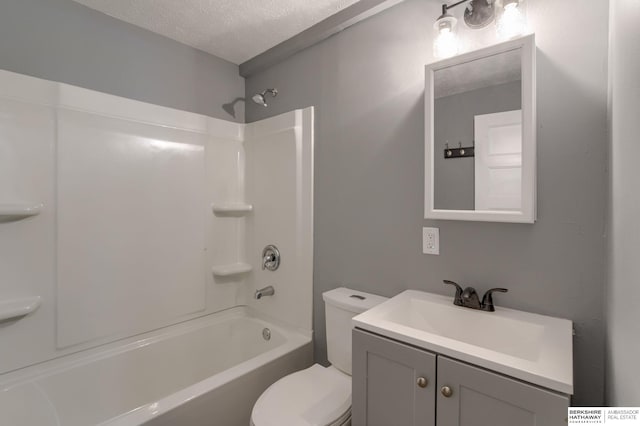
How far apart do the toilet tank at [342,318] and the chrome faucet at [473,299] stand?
1.38 ft

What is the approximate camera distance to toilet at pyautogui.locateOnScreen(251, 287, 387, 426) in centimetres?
126

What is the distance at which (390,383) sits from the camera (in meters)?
1.08

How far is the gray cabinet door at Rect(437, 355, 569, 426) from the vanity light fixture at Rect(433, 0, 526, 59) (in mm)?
1259

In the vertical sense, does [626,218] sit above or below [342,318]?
above

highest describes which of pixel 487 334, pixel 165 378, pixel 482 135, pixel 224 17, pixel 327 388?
pixel 224 17

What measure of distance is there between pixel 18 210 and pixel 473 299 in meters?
2.12

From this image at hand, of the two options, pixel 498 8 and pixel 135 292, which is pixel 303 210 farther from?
pixel 498 8

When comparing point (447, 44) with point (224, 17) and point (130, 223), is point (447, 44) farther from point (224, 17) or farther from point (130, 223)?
point (130, 223)

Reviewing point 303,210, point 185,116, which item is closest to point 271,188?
point 303,210

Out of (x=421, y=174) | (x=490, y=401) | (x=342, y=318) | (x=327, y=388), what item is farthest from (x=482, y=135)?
(x=327, y=388)

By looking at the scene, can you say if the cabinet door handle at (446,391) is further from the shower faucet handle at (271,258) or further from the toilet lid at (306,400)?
the shower faucet handle at (271,258)

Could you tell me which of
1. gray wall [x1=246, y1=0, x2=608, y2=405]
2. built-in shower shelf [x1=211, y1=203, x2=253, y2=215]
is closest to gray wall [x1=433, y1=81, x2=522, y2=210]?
gray wall [x1=246, y1=0, x2=608, y2=405]

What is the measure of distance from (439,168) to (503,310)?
66 centimetres

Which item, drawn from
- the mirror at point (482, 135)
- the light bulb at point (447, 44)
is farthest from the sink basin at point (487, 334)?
the light bulb at point (447, 44)
